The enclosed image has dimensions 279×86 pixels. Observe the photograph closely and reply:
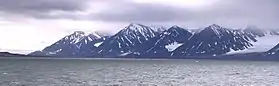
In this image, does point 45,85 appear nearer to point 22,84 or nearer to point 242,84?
point 22,84

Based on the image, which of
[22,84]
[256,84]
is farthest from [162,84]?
[22,84]

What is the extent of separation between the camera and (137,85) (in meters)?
74.1

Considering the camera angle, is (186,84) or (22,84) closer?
(22,84)

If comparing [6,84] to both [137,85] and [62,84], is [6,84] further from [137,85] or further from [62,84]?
[137,85]

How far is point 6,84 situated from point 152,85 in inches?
863

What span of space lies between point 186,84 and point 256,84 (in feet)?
38.7

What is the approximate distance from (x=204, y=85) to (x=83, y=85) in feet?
63.9

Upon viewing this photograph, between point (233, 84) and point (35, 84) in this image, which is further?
point (233, 84)

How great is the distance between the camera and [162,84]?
7725 centimetres

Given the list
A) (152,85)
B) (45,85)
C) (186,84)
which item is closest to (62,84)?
(45,85)

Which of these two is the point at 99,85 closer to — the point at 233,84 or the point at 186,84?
the point at 186,84

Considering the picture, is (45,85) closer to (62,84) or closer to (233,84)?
(62,84)

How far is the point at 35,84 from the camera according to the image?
241ft

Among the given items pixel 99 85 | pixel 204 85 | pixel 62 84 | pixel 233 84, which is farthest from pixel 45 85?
pixel 233 84
